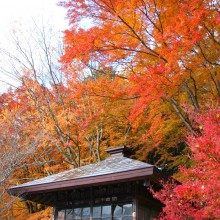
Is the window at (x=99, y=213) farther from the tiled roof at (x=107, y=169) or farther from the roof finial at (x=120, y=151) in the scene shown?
the roof finial at (x=120, y=151)

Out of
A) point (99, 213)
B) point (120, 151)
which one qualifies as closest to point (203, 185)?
point (99, 213)

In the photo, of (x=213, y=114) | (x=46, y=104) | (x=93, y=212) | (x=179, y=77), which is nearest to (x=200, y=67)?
(x=179, y=77)

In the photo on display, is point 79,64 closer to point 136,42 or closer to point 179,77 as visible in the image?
point 136,42

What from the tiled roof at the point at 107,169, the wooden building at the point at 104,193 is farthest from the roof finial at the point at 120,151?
the wooden building at the point at 104,193

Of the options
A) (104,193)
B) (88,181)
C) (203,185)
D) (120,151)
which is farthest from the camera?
(120,151)

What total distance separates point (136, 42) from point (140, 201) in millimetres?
5170

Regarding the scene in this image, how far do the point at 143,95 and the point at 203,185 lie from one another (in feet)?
11.8

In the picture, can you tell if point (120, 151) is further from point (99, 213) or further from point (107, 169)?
point (99, 213)

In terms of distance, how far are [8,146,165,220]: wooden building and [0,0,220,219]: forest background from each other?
0.93 meters

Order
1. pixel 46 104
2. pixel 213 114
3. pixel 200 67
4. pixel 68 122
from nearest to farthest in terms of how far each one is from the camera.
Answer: pixel 213 114
pixel 200 67
pixel 68 122
pixel 46 104

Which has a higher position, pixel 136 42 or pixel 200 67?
pixel 136 42

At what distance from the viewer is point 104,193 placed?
9.00m

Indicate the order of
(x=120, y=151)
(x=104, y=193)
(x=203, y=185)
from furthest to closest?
1. (x=120, y=151)
2. (x=104, y=193)
3. (x=203, y=185)

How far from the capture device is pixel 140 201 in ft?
28.4
